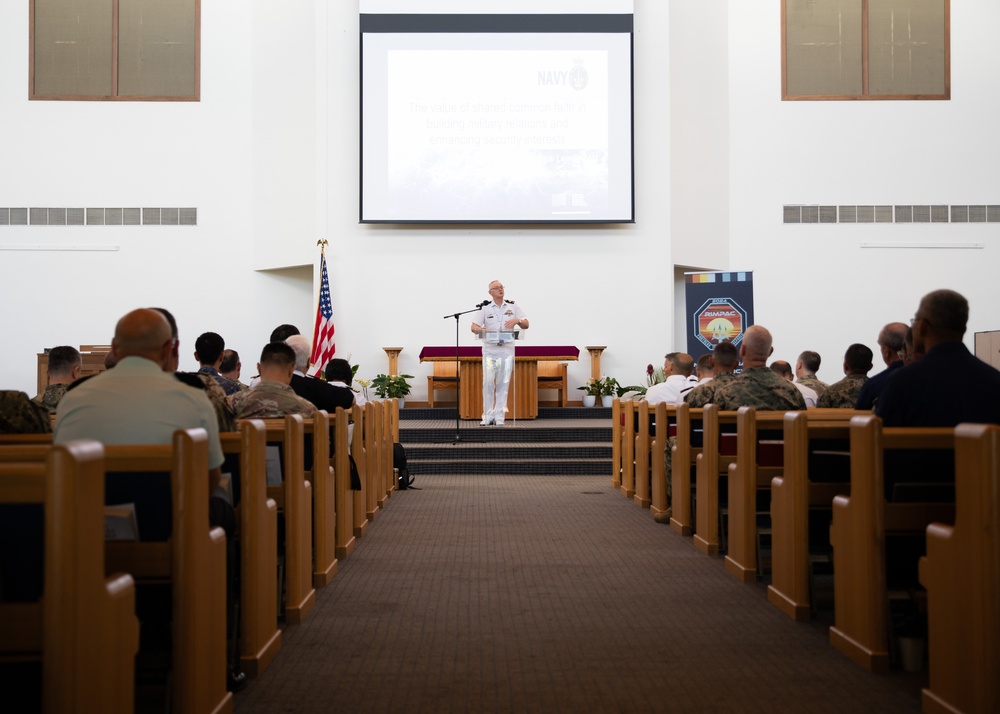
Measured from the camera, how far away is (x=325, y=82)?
12328 millimetres

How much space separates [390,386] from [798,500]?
847 centimetres

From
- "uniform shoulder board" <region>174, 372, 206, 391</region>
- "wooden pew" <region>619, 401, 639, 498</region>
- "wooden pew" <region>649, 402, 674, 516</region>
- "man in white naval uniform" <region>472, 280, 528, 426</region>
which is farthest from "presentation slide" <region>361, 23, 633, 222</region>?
"uniform shoulder board" <region>174, 372, 206, 391</region>

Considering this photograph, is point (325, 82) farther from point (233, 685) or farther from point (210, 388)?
point (233, 685)

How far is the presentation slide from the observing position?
1212 cm

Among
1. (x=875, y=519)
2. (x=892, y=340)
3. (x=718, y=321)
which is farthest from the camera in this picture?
(x=718, y=321)

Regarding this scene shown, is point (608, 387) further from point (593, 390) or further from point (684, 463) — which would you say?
point (684, 463)

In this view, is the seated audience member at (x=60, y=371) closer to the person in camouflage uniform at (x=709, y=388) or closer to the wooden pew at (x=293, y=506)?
the wooden pew at (x=293, y=506)

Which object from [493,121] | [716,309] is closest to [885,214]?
[716,309]

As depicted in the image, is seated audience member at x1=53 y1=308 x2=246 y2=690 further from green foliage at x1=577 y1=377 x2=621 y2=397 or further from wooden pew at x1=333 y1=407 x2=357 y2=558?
green foliage at x1=577 y1=377 x2=621 y2=397

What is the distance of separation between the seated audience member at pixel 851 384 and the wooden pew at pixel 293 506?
339cm

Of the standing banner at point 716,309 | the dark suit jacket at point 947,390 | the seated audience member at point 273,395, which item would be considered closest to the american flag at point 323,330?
the standing banner at point 716,309

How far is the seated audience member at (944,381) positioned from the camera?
3.05 m

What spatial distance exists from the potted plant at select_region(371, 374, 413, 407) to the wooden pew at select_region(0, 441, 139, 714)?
963 centimetres

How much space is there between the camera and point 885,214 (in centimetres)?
1281
